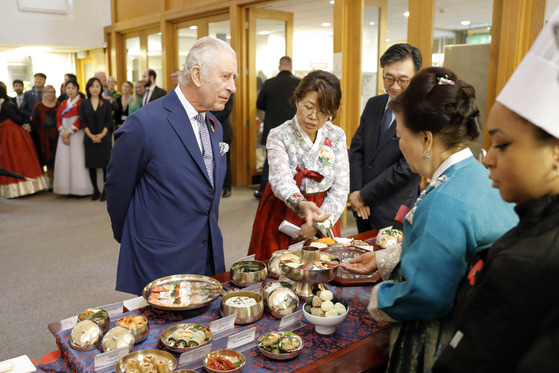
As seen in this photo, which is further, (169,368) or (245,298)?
(245,298)

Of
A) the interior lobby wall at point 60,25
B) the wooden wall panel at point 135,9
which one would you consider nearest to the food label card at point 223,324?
the wooden wall panel at point 135,9

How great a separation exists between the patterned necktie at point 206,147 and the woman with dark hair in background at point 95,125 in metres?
4.81

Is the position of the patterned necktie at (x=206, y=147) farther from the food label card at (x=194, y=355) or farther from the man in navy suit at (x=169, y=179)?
the food label card at (x=194, y=355)

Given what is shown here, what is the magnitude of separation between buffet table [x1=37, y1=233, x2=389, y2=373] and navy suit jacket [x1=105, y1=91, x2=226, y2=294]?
39 cm

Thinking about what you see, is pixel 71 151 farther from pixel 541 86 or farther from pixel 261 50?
pixel 541 86

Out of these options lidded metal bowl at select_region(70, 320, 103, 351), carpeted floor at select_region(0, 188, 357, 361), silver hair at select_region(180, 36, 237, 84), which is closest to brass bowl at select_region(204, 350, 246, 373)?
lidded metal bowl at select_region(70, 320, 103, 351)

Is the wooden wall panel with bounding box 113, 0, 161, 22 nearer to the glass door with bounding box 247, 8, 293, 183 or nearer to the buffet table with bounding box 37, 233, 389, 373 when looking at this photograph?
the glass door with bounding box 247, 8, 293, 183

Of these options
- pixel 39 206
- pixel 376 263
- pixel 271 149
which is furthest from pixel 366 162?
pixel 39 206

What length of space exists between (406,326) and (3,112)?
6.79 m

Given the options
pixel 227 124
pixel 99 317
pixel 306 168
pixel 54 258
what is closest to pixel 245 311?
pixel 99 317

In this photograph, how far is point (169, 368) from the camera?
1.18 metres

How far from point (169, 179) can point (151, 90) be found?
5.55 m

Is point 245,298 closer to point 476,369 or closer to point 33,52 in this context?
point 476,369

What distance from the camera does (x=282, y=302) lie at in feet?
4.88
